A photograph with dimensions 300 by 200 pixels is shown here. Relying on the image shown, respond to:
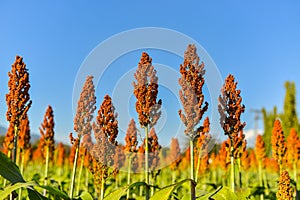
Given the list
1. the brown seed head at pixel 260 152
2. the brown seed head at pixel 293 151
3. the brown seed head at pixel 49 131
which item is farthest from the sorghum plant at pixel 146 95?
the brown seed head at pixel 260 152

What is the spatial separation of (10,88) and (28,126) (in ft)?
12.4

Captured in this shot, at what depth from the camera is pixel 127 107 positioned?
16.3 ft

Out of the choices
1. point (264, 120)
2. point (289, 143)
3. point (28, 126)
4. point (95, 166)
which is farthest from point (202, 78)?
point (264, 120)

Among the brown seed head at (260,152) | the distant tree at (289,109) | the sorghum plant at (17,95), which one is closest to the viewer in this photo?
the sorghum plant at (17,95)

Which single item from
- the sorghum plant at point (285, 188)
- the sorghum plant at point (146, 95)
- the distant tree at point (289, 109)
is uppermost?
the distant tree at point (289, 109)

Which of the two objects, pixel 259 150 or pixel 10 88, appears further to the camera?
pixel 259 150

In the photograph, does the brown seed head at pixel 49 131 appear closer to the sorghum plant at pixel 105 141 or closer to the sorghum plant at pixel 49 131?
the sorghum plant at pixel 49 131

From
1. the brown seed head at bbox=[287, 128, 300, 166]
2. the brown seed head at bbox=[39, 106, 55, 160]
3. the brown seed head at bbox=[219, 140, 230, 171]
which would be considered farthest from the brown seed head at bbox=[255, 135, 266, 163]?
the brown seed head at bbox=[39, 106, 55, 160]

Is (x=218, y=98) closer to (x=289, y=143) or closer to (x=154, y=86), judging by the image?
(x=154, y=86)

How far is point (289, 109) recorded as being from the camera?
39438 mm

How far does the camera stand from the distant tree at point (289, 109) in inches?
1497

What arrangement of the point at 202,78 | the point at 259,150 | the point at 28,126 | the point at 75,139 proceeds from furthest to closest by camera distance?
the point at 259,150, the point at 28,126, the point at 75,139, the point at 202,78

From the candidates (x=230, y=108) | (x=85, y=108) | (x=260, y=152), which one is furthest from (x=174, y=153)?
(x=230, y=108)

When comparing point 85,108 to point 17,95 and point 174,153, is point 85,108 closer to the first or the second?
point 17,95
